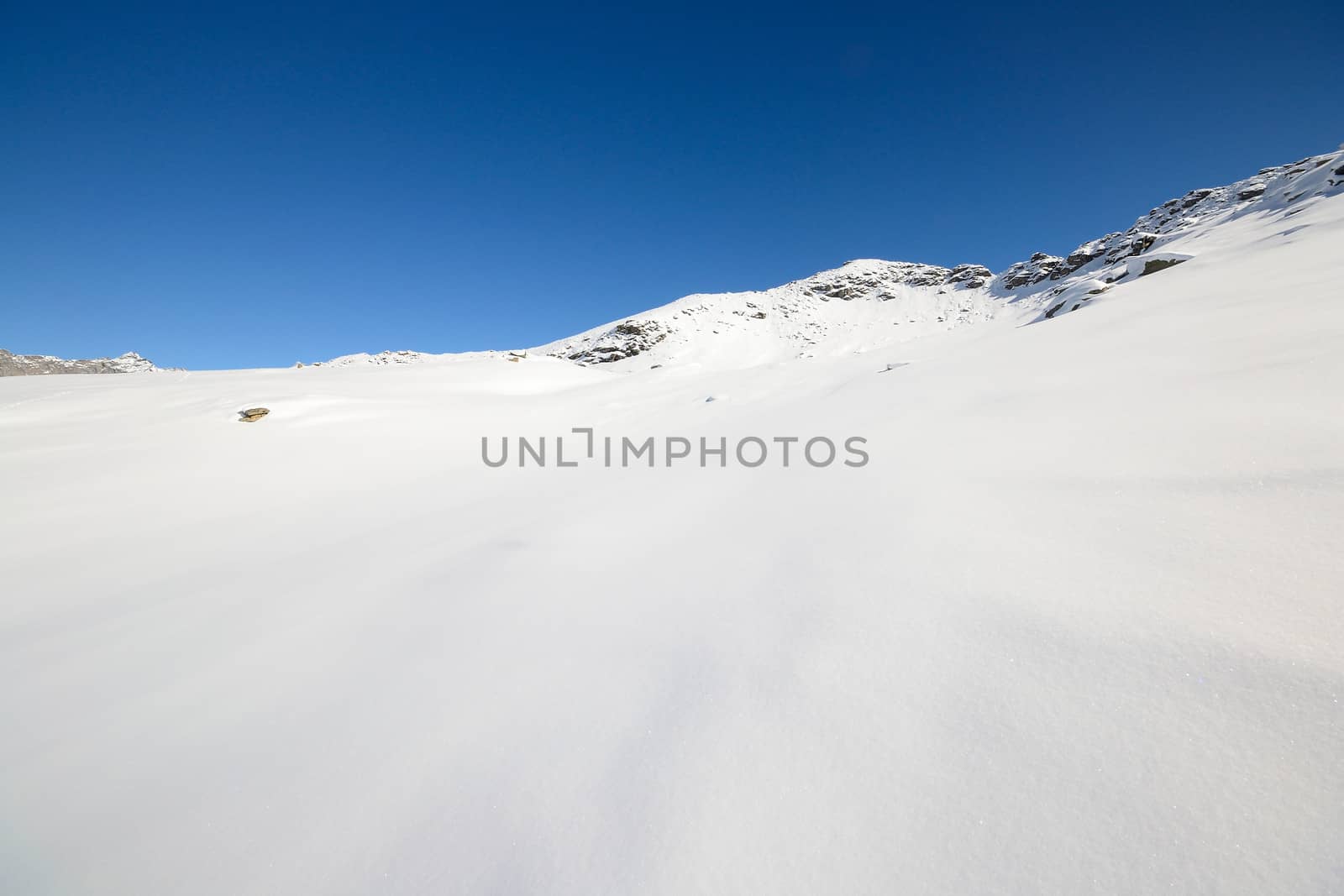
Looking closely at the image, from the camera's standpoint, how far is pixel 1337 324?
3.08 metres

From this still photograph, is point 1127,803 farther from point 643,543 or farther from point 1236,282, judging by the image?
point 1236,282

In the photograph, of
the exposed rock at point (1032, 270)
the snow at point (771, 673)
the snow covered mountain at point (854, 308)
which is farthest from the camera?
the exposed rock at point (1032, 270)

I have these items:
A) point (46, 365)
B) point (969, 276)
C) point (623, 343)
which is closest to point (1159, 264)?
point (46, 365)

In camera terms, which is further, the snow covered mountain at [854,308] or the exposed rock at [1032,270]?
the exposed rock at [1032,270]

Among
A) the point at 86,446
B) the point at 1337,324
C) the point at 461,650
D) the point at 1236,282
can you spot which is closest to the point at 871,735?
the point at 461,650

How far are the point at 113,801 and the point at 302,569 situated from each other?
1.70m

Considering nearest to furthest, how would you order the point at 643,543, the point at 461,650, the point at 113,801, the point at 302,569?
the point at 113,801 → the point at 461,650 → the point at 643,543 → the point at 302,569

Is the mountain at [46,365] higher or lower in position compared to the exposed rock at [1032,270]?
lower

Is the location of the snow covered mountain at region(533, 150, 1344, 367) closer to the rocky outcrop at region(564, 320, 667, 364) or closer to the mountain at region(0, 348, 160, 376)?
the rocky outcrop at region(564, 320, 667, 364)

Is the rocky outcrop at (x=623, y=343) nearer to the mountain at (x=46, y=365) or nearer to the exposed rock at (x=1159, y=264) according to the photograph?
the mountain at (x=46, y=365)

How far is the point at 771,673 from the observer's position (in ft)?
4.65

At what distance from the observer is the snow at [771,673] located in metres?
0.95

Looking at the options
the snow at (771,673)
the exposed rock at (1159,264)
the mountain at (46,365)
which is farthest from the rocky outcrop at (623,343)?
the snow at (771,673)

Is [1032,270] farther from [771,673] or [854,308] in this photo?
[771,673]
